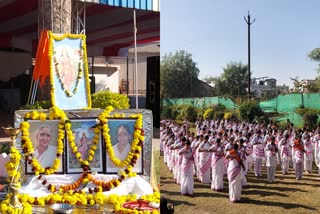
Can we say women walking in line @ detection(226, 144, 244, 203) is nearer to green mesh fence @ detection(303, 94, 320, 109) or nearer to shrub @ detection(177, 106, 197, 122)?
shrub @ detection(177, 106, 197, 122)

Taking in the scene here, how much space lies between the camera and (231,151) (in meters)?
3.95

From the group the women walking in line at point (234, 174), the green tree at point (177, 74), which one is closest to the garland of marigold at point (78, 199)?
the women walking in line at point (234, 174)

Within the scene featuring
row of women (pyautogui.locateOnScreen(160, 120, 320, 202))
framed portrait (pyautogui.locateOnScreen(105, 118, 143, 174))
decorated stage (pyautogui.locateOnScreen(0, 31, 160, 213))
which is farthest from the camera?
framed portrait (pyautogui.locateOnScreen(105, 118, 143, 174))

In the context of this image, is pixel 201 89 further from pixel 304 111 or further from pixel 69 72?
pixel 69 72

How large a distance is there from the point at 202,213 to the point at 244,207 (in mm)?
205

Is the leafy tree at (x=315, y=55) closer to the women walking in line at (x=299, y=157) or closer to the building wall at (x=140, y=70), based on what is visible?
the women walking in line at (x=299, y=157)

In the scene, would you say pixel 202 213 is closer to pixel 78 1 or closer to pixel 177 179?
pixel 177 179

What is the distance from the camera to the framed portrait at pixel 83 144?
10.2 ft

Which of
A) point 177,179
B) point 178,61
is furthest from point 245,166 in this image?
point 178,61

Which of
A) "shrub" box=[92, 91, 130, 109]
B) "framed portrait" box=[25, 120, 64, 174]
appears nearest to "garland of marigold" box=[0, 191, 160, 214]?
"framed portrait" box=[25, 120, 64, 174]

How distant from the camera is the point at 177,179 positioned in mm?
2273

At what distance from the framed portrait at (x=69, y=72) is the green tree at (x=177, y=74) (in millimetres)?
2373

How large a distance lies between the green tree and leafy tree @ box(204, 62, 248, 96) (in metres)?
0.09

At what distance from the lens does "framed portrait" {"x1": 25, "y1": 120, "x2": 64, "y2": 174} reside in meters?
3.06
